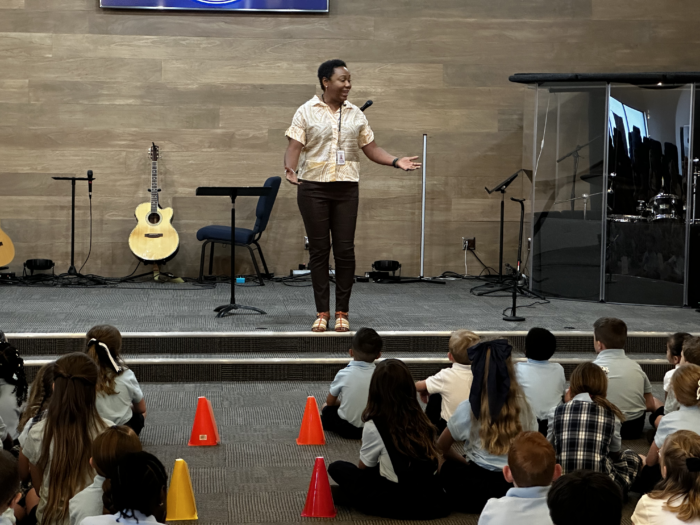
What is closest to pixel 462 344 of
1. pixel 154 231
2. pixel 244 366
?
pixel 244 366

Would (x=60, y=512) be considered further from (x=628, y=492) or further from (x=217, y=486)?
(x=628, y=492)

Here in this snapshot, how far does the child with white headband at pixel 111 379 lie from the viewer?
3783 mm

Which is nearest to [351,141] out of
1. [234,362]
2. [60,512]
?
[234,362]

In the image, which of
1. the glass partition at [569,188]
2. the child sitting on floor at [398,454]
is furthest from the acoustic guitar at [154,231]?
the child sitting on floor at [398,454]

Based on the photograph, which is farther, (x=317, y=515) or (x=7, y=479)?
(x=317, y=515)

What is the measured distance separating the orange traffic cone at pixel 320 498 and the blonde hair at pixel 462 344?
3.10 feet

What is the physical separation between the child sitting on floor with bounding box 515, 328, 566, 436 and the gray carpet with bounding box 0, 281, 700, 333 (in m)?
2.01

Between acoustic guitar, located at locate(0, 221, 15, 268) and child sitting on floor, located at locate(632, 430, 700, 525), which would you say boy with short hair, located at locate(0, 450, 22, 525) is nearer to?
child sitting on floor, located at locate(632, 430, 700, 525)

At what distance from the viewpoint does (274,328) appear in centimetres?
598

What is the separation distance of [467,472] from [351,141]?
294 cm

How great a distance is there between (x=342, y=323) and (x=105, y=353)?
7.61 feet

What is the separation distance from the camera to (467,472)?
342 cm

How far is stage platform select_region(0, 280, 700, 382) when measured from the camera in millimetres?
5543

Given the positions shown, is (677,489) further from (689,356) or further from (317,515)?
(689,356)
